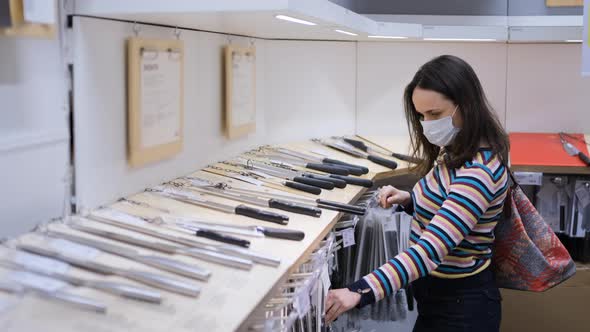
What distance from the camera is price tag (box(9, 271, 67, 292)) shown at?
3.28ft

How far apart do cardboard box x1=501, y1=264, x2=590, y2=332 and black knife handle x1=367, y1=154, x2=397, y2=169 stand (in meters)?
0.73

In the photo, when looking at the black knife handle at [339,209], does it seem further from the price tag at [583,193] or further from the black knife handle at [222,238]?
the price tag at [583,193]

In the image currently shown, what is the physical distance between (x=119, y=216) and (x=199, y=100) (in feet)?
2.16

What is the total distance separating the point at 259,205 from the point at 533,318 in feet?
4.69

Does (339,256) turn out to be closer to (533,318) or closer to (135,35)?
(533,318)

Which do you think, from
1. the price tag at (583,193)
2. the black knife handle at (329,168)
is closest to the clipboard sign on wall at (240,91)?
the black knife handle at (329,168)

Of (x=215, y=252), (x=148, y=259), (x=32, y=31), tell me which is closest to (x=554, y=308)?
(x=215, y=252)

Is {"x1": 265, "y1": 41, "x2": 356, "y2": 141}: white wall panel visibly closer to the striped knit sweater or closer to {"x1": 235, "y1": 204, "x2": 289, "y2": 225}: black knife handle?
{"x1": 235, "y1": 204, "x2": 289, "y2": 225}: black knife handle

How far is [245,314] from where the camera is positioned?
3.16 feet

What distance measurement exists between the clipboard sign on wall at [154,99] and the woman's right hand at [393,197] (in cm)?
58

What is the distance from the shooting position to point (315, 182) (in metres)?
1.87

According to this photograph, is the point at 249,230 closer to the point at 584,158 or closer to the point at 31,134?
the point at 31,134

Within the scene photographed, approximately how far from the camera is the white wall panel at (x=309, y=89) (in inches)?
104

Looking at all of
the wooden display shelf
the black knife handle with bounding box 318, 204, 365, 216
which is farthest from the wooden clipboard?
the wooden display shelf
